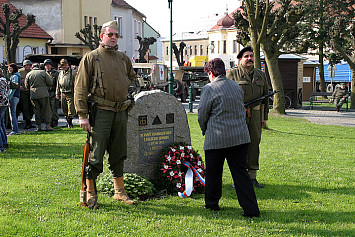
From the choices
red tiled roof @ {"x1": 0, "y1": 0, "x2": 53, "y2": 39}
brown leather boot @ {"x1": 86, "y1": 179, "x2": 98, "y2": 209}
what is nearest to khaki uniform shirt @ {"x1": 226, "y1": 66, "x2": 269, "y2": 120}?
brown leather boot @ {"x1": 86, "y1": 179, "x2": 98, "y2": 209}

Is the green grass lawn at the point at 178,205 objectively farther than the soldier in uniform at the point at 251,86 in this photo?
No

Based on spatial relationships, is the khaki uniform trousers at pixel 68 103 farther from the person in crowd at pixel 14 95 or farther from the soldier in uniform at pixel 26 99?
the soldier in uniform at pixel 26 99

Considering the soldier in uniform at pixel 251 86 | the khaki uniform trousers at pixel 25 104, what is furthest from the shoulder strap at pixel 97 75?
Result: the khaki uniform trousers at pixel 25 104

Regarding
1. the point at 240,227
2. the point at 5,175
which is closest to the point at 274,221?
the point at 240,227

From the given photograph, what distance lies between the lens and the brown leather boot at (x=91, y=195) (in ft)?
19.9

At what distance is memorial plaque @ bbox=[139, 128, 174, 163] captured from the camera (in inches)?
283

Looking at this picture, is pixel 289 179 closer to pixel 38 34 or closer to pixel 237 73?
pixel 237 73

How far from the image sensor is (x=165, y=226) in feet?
18.0

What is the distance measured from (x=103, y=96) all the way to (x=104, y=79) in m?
0.21

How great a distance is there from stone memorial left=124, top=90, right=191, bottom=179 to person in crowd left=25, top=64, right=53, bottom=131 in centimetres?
777

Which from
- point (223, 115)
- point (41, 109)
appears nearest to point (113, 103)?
point (223, 115)

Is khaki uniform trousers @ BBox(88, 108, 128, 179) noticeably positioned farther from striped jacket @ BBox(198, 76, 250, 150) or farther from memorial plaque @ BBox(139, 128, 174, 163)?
striped jacket @ BBox(198, 76, 250, 150)

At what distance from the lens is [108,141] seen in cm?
613

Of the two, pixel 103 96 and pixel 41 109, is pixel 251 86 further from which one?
pixel 41 109
